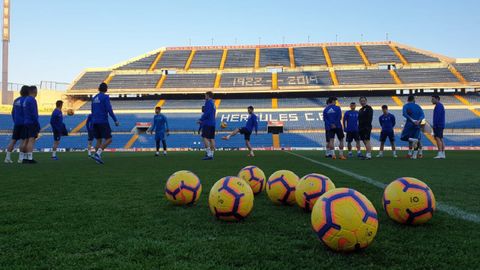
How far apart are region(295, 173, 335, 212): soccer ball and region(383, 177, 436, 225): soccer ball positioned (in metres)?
0.60

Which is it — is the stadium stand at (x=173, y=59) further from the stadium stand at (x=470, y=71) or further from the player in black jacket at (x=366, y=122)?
the player in black jacket at (x=366, y=122)

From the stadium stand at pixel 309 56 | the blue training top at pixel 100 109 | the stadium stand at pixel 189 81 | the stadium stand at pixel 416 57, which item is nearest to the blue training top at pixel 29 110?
the blue training top at pixel 100 109

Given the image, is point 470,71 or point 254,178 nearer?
point 254,178

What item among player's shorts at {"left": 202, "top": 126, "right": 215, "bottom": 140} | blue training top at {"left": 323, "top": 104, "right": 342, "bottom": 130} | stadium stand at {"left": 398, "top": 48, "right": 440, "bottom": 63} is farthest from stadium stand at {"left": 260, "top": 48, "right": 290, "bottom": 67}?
player's shorts at {"left": 202, "top": 126, "right": 215, "bottom": 140}

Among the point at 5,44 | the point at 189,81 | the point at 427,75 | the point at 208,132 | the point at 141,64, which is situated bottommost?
the point at 208,132

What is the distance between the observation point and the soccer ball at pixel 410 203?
2.88 metres

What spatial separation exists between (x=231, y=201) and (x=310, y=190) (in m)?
0.84

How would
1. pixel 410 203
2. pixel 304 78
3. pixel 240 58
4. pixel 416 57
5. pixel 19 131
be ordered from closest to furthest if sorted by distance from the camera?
pixel 410 203
pixel 19 131
pixel 304 78
pixel 416 57
pixel 240 58

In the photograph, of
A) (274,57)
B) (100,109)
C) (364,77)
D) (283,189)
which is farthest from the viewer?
(274,57)

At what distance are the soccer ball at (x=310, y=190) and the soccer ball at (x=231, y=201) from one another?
568 millimetres

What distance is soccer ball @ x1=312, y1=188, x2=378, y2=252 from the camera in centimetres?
221

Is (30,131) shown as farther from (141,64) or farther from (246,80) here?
(141,64)

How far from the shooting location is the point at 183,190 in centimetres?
384

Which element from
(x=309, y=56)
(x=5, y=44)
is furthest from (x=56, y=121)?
(x=309, y=56)
